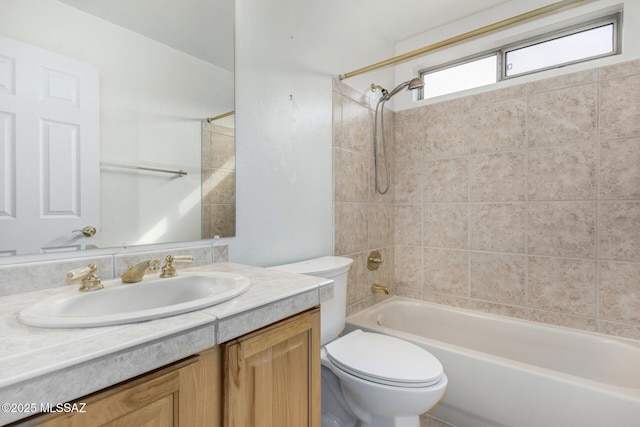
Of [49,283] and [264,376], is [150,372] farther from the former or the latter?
[49,283]

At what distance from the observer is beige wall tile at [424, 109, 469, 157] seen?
2.16 m

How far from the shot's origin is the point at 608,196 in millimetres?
1701

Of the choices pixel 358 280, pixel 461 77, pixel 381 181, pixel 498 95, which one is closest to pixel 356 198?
pixel 381 181

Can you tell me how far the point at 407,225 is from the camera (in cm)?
243

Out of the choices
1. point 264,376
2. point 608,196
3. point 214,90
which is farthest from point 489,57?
point 264,376

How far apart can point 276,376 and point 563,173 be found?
1995 millimetres

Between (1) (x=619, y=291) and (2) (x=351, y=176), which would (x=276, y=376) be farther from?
(1) (x=619, y=291)

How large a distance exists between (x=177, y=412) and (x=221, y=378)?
102 mm

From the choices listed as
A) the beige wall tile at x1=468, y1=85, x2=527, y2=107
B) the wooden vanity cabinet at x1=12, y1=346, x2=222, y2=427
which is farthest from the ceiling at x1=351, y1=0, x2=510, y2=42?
the wooden vanity cabinet at x1=12, y1=346, x2=222, y2=427

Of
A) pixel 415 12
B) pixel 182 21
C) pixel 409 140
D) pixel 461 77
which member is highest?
pixel 415 12

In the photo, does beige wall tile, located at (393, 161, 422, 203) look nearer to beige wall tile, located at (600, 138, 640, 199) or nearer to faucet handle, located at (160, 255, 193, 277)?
beige wall tile, located at (600, 138, 640, 199)

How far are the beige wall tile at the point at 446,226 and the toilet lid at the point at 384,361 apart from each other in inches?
39.0

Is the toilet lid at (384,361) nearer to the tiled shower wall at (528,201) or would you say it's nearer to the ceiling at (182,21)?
the tiled shower wall at (528,201)

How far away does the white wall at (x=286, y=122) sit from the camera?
1380 millimetres
